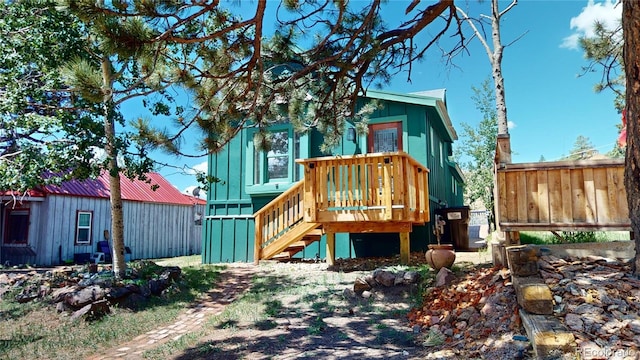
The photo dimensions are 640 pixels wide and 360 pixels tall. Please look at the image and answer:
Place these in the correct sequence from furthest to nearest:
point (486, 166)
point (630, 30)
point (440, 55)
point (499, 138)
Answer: point (486, 166), point (440, 55), point (499, 138), point (630, 30)

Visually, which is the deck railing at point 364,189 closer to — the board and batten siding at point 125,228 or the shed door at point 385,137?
the shed door at point 385,137

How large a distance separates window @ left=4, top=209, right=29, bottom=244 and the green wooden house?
6.39 m

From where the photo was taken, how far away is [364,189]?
7648mm

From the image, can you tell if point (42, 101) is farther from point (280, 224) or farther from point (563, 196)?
point (563, 196)

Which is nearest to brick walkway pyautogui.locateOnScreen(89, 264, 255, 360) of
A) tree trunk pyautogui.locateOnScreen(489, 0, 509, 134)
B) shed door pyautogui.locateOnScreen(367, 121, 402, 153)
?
shed door pyautogui.locateOnScreen(367, 121, 402, 153)

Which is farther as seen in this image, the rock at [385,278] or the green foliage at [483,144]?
the green foliage at [483,144]

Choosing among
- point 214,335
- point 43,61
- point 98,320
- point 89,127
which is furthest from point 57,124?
point 214,335

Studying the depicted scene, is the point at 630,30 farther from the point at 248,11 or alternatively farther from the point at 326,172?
the point at 326,172

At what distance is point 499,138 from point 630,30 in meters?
1.86

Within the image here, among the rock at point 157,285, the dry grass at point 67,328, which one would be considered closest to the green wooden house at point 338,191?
the rock at point 157,285

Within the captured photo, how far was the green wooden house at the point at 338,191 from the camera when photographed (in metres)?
7.57

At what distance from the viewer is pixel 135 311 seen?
6281mm

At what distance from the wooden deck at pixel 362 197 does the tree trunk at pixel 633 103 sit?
371 cm

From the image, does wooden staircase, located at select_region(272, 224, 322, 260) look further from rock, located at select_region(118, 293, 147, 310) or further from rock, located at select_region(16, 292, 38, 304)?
rock, located at select_region(16, 292, 38, 304)
